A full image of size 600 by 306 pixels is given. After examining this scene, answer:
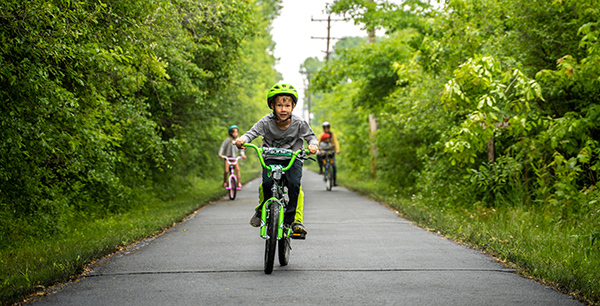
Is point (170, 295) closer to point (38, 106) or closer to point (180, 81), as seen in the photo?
point (38, 106)

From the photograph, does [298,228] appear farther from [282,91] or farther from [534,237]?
[534,237]

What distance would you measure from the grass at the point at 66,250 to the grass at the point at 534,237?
4607 millimetres

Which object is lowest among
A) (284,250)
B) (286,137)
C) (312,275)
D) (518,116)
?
(312,275)

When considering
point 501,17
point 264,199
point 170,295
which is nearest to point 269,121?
point 264,199

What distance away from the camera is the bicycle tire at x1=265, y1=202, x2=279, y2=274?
21.2 ft

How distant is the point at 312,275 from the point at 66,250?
322cm

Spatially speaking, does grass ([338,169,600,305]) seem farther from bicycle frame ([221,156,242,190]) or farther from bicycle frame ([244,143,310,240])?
bicycle frame ([221,156,242,190])

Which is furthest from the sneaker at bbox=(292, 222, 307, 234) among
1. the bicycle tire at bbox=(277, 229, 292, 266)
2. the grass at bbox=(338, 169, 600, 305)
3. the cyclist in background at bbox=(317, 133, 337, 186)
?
the cyclist in background at bbox=(317, 133, 337, 186)

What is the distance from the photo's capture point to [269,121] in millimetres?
7242

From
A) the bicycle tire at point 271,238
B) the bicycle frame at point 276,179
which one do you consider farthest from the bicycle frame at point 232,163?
the bicycle tire at point 271,238

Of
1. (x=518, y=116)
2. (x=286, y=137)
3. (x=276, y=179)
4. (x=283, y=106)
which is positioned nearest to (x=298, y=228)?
(x=276, y=179)

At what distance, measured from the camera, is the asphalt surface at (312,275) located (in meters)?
5.38

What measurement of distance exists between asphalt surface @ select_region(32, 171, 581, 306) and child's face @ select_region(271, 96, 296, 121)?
168cm

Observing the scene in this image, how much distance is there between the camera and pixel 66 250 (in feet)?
25.3
